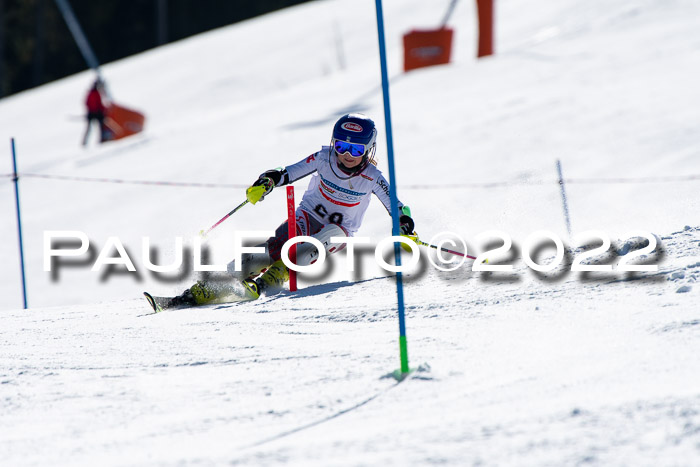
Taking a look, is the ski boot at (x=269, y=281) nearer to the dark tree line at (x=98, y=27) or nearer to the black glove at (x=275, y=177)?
the black glove at (x=275, y=177)

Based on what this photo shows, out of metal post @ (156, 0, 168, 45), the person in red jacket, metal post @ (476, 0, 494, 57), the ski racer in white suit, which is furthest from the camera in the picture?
metal post @ (156, 0, 168, 45)

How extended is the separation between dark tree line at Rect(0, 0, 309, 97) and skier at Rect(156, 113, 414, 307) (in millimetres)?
35793

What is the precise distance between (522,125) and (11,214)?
791cm

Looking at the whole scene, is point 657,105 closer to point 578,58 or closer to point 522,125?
point 522,125

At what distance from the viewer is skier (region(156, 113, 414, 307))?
643 centimetres

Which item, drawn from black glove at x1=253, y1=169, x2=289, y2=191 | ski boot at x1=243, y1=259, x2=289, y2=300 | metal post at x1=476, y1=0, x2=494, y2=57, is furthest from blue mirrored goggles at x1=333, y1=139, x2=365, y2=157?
metal post at x1=476, y1=0, x2=494, y2=57

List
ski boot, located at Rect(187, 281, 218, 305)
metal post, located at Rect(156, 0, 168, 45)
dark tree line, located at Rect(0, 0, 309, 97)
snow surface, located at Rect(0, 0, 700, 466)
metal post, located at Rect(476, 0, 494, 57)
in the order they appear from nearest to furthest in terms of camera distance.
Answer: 1. snow surface, located at Rect(0, 0, 700, 466)
2. ski boot, located at Rect(187, 281, 218, 305)
3. metal post, located at Rect(476, 0, 494, 57)
4. metal post, located at Rect(156, 0, 168, 45)
5. dark tree line, located at Rect(0, 0, 309, 97)

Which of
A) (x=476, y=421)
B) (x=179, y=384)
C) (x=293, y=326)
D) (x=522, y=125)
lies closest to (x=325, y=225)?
(x=293, y=326)

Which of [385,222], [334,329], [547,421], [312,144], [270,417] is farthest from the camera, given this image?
[312,144]

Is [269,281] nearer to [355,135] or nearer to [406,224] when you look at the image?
[406,224]

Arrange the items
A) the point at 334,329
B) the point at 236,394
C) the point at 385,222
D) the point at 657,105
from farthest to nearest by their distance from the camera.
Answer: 1. the point at 657,105
2. the point at 385,222
3. the point at 334,329
4. the point at 236,394

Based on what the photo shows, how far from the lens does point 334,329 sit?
523 centimetres
